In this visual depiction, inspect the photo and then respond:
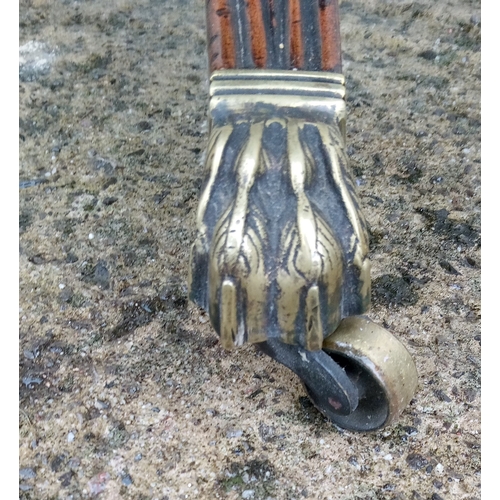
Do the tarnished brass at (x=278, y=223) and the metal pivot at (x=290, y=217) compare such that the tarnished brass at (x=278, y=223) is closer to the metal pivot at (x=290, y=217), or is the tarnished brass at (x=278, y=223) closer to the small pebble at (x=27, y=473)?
the metal pivot at (x=290, y=217)

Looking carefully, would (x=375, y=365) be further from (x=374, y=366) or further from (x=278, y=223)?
(x=278, y=223)

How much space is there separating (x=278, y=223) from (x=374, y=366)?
0.70 feet

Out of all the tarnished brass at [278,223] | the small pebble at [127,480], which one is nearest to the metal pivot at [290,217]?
the tarnished brass at [278,223]

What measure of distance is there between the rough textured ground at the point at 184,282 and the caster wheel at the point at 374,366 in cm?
5

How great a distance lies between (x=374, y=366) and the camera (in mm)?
674

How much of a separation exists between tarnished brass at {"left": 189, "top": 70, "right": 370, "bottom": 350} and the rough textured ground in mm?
206

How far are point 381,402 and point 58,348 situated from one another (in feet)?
1.47

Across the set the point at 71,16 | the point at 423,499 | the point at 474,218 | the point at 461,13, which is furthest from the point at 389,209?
the point at 71,16

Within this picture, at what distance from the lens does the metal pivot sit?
22.7 inches

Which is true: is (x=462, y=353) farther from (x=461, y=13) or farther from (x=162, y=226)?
→ (x=461, y=13)

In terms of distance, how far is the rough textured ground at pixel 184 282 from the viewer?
71 cm

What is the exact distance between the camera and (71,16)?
5.46ft

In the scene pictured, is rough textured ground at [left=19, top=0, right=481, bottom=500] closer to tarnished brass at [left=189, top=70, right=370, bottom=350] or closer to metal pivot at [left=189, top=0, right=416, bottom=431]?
metal pivot at [left=189, top=0, right=416, bottom=431]

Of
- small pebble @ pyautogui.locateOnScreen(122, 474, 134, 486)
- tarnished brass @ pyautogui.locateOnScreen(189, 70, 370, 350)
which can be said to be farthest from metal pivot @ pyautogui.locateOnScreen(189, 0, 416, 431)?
small pebble @ pyautogui.locateOnScreen(122, 474, 134, 486)
